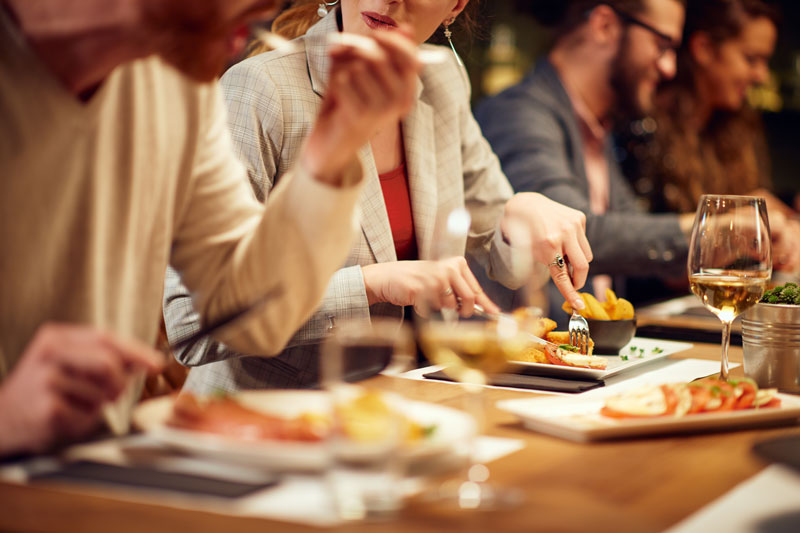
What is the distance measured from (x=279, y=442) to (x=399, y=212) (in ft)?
3.68

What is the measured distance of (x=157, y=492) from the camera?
28.2 inches

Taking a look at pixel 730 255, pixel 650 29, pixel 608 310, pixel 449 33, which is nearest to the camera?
pixel 730 255

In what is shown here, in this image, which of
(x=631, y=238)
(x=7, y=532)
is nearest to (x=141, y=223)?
(x=7, y=532)

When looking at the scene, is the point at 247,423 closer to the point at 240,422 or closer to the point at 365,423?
the point at 240,422

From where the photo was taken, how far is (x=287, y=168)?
5.45ft

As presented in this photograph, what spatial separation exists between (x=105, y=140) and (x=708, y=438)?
0.79m

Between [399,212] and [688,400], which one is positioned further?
[399,212]

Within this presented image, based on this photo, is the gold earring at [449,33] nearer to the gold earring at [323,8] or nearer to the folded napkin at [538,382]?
the gold earring at [323,8]

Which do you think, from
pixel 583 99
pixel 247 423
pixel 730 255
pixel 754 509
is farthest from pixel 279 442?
pixel 583 99

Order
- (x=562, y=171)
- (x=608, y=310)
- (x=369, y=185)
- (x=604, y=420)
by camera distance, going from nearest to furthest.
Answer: (x=604, y=420), (x=608, y=310), (x=369, y=185), (x=562, y=171)

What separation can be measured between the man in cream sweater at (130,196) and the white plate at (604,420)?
1.04 feet

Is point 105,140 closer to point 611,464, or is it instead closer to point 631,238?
point 611,464

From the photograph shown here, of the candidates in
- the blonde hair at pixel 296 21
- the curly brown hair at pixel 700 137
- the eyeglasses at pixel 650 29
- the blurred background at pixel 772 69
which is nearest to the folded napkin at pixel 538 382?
the blonde hair at pixel 296 21

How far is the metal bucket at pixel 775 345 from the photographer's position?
1.26 meters
